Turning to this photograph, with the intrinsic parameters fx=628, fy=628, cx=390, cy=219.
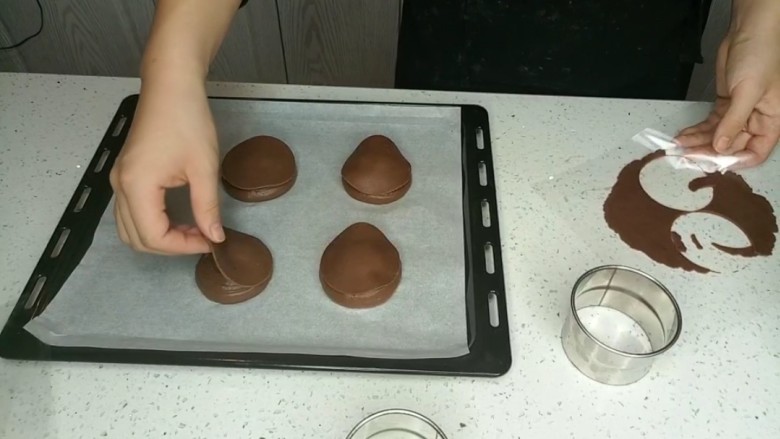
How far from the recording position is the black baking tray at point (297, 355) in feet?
2.18

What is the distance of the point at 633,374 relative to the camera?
642 millimetres

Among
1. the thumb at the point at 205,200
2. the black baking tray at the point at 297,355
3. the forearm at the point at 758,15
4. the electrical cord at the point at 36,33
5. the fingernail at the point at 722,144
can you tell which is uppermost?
the forearm at the point at 758,15

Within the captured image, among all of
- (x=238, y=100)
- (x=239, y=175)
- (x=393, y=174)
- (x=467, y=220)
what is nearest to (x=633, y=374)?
(x=467, y=220)

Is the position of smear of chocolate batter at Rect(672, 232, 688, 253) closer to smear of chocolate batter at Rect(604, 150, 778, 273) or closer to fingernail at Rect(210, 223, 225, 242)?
smear of chocolate batter at Rect(604, 150, 778, 273)

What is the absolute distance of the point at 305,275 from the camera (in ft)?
2.55

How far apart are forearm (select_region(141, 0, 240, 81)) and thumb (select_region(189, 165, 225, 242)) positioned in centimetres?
11

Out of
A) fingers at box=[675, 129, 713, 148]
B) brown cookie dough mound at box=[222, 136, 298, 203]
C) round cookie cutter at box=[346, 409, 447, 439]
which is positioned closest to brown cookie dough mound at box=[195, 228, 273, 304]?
brown cookie dough mound at box=[222, 136, 298, 203]

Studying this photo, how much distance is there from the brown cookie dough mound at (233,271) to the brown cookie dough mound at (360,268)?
75 mm

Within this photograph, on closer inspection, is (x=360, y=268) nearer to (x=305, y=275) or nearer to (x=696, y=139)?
(x=305, y=275)

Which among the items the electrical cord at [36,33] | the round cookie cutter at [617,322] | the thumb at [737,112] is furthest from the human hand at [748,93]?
the electrical cord at [36,33]

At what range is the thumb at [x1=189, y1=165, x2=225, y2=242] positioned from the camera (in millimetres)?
662

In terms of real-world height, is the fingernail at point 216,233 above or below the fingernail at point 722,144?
above

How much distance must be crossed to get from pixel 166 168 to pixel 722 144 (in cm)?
71

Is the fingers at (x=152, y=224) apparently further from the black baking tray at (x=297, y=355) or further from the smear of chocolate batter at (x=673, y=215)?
the smear of chocolate batter at (x=673, y=215)
